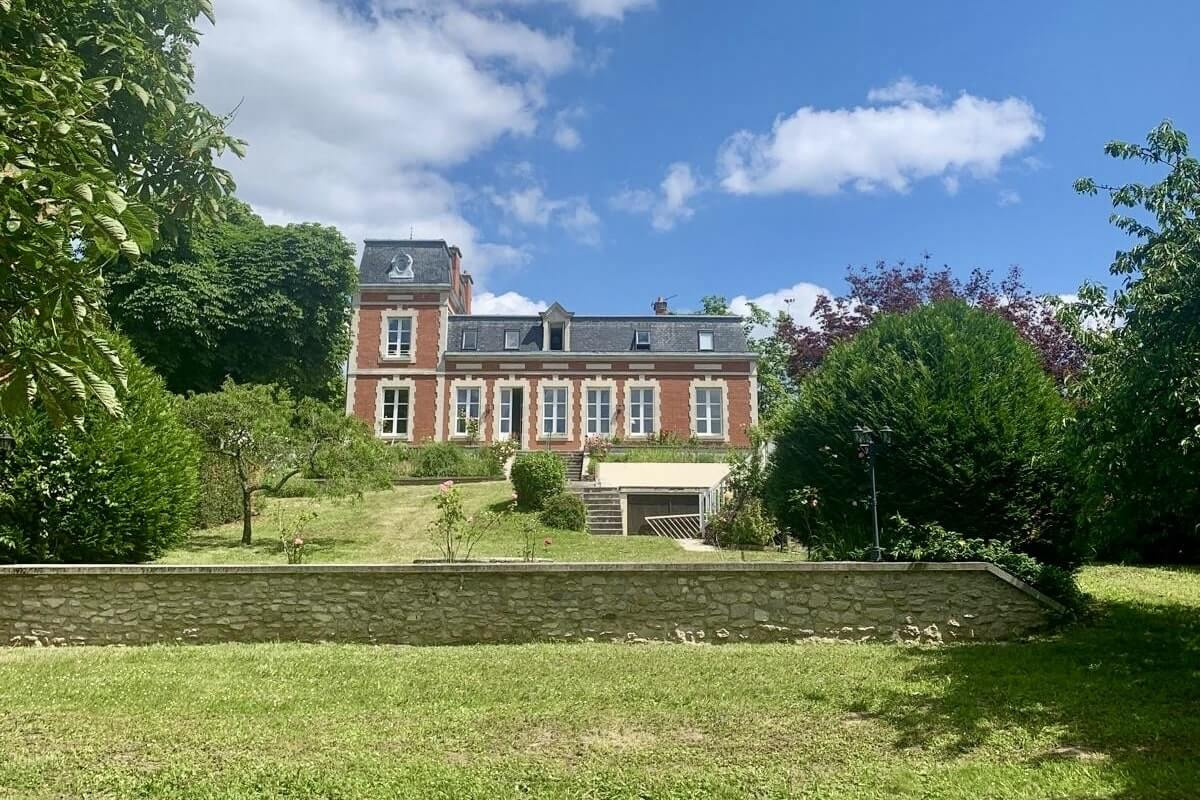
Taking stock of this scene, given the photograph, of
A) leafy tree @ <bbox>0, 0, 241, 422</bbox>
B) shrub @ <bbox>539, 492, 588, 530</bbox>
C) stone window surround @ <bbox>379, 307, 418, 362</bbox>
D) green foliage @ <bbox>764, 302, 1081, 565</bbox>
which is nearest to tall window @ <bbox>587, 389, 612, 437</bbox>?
stone window surround @ <bbox>379, 307, 418, 362</bbox>

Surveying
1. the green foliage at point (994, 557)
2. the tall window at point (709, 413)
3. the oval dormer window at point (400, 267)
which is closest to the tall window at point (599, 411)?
the tall window at point (709, 413)

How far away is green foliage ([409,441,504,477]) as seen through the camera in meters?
21.9

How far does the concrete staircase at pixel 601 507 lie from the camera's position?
16406mm

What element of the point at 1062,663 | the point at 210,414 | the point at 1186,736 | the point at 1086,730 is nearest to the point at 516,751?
the point at 1086,730

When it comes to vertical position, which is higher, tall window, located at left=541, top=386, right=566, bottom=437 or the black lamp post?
tall window, located at left=541, top=386, right=566, bottom=437

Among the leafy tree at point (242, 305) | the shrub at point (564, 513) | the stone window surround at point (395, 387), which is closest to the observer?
the shrub at point (564, 513)

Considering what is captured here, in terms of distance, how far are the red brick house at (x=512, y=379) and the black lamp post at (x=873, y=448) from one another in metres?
18.3

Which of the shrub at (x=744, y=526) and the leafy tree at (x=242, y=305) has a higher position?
the leafy tree at (x=242, y=305)

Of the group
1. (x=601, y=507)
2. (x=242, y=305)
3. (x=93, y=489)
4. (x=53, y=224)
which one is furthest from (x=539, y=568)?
(x=242, y=305)

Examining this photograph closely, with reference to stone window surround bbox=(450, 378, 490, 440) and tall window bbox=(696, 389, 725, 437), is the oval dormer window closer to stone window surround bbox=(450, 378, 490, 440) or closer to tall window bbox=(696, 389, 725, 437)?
stone window surround bbox=(450, 378, 490, 440)

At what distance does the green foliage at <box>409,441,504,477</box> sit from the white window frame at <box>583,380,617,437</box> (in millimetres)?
5998

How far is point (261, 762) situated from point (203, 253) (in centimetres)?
2303

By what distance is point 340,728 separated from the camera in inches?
213

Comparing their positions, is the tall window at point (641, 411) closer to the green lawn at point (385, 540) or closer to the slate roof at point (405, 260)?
the slate roof at point (405, 260)
